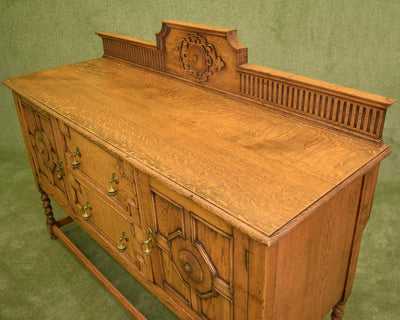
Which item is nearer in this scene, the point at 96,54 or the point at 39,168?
the point at 39,168

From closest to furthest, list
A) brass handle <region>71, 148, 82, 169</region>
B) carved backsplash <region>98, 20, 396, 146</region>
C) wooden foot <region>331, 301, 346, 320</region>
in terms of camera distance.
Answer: carved backsplash <region>98, 20, 396, 146</region> < wooden foot <region>331, 301, 346, 320</region> < brass handle <region>71, 148, 82, 169</region>

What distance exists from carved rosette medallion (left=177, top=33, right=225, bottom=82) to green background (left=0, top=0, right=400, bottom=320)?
56.7 inches

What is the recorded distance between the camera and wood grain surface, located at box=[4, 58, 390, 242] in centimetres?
140

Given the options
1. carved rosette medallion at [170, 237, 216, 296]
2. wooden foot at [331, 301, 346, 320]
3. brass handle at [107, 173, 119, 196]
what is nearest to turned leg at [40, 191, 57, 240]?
brass handle at [107, 173, 119, 196]

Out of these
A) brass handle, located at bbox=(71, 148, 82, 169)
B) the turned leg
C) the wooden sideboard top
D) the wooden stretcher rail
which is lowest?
the wooden stretcher rail

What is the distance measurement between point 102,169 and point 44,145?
705mm

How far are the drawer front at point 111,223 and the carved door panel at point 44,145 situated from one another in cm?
19

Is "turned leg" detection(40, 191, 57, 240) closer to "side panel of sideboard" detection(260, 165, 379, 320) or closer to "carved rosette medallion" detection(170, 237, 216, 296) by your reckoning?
"carved rosette medallion" detection(170, 237, 216, 296)

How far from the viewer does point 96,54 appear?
14.2 ft

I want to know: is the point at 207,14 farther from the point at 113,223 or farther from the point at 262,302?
the point at 262,302

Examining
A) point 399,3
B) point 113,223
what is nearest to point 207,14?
point 399,3

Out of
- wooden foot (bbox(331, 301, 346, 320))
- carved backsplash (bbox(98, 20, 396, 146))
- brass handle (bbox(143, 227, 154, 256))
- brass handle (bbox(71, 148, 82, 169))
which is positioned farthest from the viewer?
brass handle (bbox(71, 148, 82, 169))

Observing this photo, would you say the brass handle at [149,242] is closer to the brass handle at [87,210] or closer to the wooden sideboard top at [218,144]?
the wooden sideboard top at [218,144]

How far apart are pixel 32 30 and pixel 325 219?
3.79m
